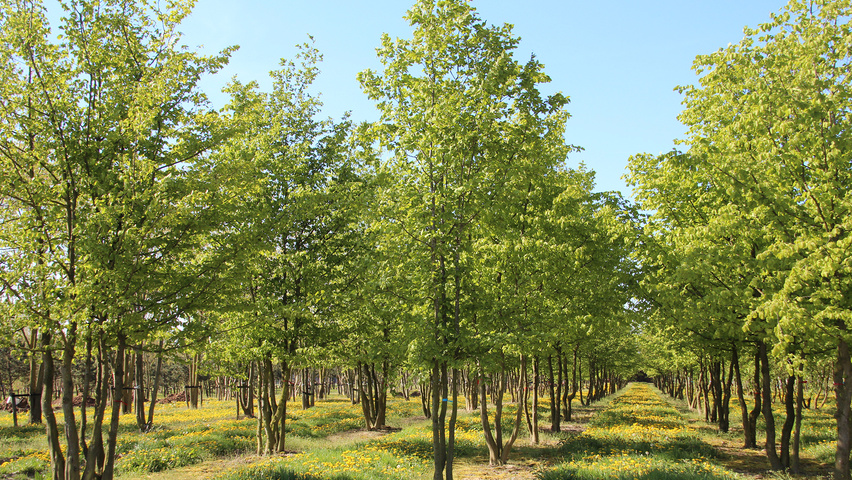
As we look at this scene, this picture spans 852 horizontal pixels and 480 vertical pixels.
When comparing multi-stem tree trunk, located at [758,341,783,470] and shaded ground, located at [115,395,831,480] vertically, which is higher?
multi-stem tree trunk, located at [758,341,783,470]

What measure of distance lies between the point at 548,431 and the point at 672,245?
13.0 m

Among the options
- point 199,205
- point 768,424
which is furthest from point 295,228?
point 768,424

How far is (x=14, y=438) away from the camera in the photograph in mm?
17922

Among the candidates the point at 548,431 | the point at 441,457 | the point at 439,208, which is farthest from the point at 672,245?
the point at 548,431

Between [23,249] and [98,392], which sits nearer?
[23,249]

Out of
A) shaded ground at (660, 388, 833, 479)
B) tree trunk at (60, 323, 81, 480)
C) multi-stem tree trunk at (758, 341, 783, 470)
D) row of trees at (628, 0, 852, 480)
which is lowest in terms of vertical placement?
shaded ground at (660, 388, 833, 479)

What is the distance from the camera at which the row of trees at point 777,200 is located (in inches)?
318

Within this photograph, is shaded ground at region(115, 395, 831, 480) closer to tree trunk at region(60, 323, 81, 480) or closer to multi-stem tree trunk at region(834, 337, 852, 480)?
multi-stem tree trunk at region(834, 337, 852, 480)

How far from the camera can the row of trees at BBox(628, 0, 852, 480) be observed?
808 cm

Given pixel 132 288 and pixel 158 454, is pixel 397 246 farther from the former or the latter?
pixel 158 454

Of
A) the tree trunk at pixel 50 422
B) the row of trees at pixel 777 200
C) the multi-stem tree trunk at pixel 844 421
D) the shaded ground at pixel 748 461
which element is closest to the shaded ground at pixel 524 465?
the shaded ground at pixel 748 461

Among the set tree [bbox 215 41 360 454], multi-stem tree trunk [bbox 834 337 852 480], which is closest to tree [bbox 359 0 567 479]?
tree [bbox 215 41 360 454]

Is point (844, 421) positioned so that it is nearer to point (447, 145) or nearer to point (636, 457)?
point (636, 457)

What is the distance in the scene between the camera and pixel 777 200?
8492 millimetres
